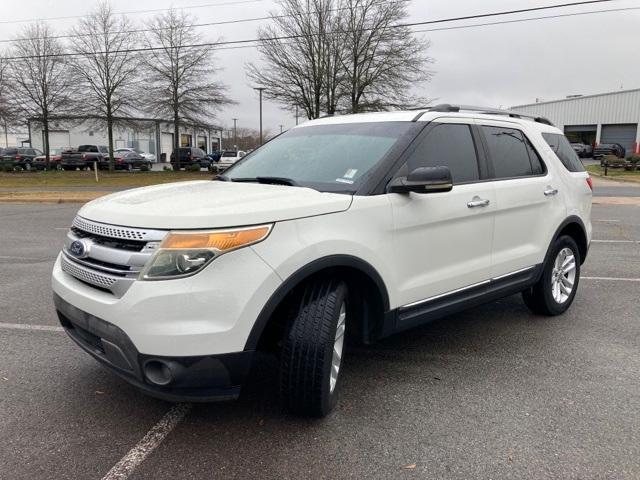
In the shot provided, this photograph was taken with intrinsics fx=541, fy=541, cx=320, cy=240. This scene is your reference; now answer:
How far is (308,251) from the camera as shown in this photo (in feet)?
9.13

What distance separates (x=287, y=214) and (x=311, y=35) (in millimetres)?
27058

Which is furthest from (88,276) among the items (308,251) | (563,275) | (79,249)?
(563,275)

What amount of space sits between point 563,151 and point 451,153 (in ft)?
6.33

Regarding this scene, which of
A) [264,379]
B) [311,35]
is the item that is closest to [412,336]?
[264,379]

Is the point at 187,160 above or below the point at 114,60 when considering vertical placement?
below

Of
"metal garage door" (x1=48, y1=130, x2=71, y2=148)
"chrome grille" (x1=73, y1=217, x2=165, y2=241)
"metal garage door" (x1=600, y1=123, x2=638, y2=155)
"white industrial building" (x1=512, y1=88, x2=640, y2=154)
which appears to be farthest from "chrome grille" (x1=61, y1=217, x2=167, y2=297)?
"metal garage door" (x1=48, y1=130, x2=71, y2=148)

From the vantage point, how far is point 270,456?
274cm

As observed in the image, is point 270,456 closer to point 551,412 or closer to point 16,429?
point 16,429

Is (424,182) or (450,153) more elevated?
(450,153)

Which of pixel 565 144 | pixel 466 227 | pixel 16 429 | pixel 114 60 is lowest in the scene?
pixel 16 429

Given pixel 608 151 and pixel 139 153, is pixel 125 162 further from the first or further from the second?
pixel 608 151

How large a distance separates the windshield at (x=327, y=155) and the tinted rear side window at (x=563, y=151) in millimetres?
2034

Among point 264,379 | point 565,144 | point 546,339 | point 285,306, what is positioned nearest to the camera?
point 285,306

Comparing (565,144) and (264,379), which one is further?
(565,144)
